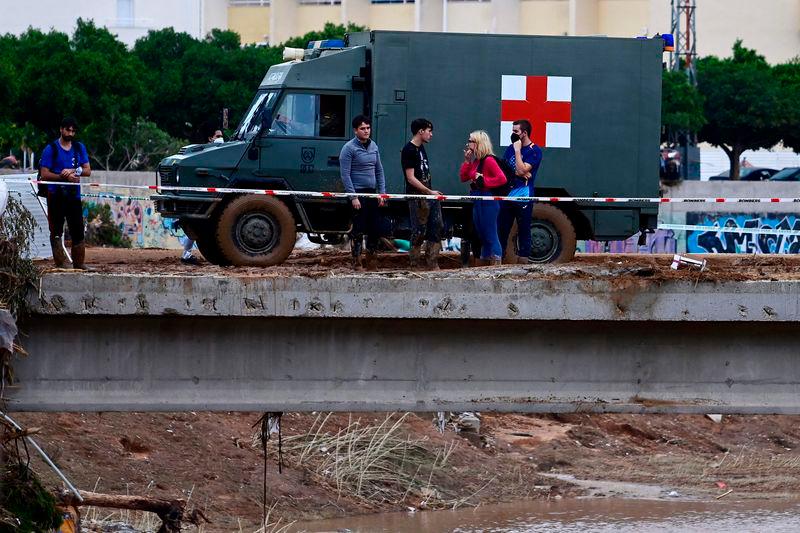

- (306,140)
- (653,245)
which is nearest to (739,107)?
(653,245)

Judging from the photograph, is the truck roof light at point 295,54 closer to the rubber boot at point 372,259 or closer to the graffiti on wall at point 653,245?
the rubber boot at point 372,259

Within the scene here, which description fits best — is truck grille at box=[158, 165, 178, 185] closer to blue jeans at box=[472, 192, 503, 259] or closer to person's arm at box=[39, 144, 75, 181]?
person's arm at box=[39, 144, 75, 181]

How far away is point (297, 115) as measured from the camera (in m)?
15.8

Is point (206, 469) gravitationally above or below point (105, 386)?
below

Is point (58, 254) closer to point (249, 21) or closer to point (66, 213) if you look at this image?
point (66, 213)

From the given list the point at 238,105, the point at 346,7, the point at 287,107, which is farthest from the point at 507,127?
the point at 346,7

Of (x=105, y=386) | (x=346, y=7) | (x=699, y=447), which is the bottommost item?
(x=699, y=447)

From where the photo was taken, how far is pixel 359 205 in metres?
13.2

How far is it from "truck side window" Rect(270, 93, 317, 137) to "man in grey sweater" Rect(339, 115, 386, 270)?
79.1 inches

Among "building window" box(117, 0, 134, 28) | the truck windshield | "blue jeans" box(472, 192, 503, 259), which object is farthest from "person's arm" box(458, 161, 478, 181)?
"building window" box(117, 0, 134, 28)

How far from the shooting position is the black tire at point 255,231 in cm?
1489

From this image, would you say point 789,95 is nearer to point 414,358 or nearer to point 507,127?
point 507,127

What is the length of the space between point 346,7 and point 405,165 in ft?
260

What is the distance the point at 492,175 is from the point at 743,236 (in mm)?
24463
